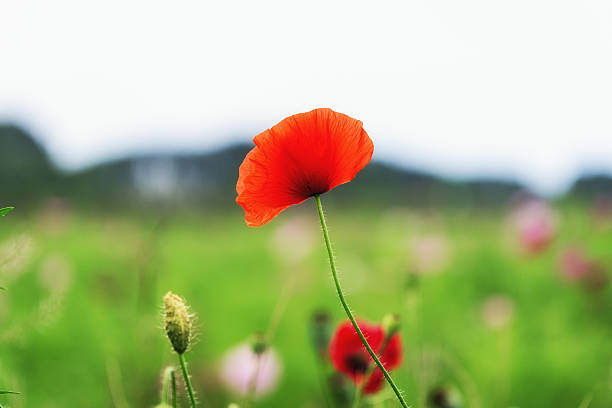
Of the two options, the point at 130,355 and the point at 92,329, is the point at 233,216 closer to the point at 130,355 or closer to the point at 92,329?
the point at 92,329

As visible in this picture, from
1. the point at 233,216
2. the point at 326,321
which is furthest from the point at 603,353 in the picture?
the point at 233,216

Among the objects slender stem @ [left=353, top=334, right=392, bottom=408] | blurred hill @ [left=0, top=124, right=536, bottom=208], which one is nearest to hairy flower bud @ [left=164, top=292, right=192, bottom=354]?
slender stem @ [left=353, top=334, right=392, bottom=408]

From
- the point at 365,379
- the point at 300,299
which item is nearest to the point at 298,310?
the point at 300,299

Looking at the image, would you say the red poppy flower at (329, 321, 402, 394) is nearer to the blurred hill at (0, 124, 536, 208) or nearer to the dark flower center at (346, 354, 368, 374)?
the dark flower center at (346, 354, 368, 374)

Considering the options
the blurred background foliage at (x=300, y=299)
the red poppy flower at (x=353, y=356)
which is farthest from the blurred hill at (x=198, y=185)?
the red poppy flower at (x=353, y=356)

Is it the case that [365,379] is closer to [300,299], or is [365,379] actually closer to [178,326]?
[178,326]
